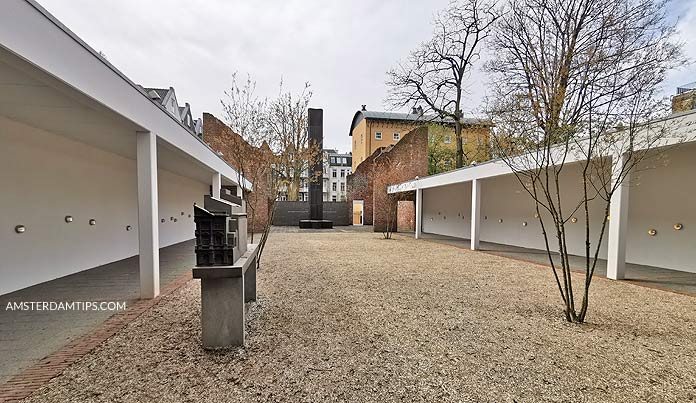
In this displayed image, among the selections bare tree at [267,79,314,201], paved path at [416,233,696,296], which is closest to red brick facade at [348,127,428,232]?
bare tree at [267,79,314,201]

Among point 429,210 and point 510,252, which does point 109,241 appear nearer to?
point 510,252

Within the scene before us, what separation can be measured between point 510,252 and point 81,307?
11.0 m

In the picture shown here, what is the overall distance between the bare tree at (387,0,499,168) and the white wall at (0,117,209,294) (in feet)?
48.2

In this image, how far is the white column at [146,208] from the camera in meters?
4.62

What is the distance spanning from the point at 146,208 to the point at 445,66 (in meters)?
17.6

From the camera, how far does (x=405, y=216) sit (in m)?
20.4

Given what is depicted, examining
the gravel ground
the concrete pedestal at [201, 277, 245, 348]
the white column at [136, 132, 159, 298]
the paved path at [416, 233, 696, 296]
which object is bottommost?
the paved path at [416, 233, 696, 296]

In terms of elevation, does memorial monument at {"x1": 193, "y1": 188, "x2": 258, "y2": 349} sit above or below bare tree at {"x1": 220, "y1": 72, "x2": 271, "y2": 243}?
below

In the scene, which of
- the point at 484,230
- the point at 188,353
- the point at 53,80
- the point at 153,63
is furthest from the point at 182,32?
the point at 484,230

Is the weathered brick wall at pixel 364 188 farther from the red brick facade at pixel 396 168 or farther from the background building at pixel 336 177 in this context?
the background building at pixel 336 177

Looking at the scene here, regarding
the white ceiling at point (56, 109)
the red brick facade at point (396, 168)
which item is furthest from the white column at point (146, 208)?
the red brick facade at point (396, 168)

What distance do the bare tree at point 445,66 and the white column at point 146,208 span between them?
609 inches

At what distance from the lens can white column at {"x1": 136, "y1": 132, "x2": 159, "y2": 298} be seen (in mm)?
4621

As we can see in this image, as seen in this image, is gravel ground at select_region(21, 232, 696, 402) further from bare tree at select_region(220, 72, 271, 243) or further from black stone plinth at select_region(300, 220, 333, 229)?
black stone plinth at select_region(300, 220, 333, 229)
